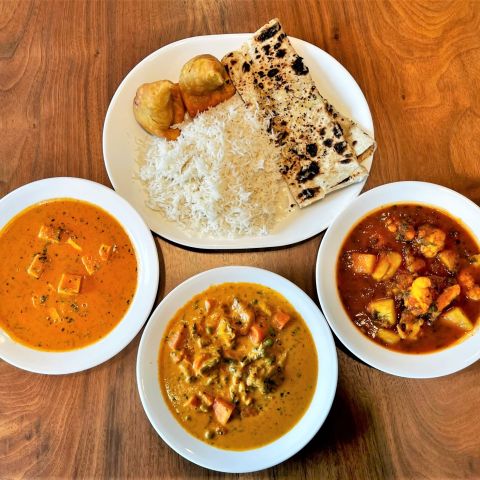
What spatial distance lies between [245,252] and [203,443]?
1.08m

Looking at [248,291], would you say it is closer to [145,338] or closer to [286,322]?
[286,322]

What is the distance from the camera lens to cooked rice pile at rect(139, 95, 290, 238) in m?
2.62

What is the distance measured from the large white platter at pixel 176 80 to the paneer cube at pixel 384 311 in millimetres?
518

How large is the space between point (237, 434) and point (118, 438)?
72 cm

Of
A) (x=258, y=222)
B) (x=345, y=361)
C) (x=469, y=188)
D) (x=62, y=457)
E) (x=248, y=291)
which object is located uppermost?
(x=469, y=188)

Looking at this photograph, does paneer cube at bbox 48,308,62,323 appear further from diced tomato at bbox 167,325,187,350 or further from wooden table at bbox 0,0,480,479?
diced tomato at bbox 167,325,187,350

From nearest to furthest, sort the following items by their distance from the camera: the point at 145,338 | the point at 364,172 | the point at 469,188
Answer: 1. the point at 145,338
2. the point at 364,172
3. the point at 469,188

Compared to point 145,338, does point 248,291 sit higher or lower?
higher

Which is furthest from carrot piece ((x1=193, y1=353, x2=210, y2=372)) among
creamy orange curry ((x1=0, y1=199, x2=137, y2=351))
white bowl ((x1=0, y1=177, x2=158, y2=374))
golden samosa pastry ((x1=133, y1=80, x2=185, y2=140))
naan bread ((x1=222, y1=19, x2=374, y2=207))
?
golden samosa pastry ((x1=133, y1=80, x2=185, y2=140))

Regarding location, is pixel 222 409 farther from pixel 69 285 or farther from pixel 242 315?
pixel 69 285

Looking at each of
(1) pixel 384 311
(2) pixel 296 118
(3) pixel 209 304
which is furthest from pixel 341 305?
(2) pixel 296 118

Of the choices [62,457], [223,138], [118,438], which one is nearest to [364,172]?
[223,138]

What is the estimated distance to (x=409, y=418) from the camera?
261cm

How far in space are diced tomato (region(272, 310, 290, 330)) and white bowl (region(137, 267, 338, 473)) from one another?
0.08 m
